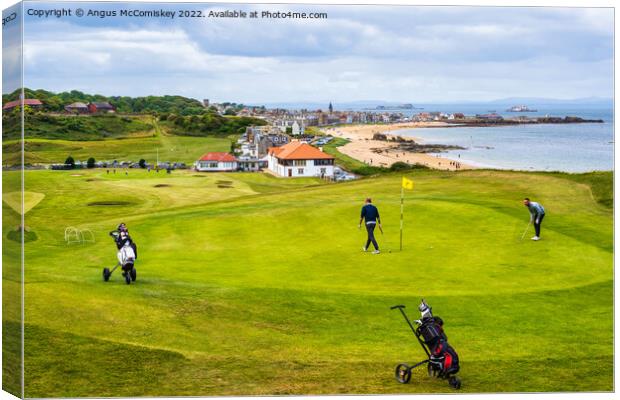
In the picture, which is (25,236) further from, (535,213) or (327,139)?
(535,213)

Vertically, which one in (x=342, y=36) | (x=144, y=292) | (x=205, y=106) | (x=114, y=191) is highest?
(x=342, y=36)

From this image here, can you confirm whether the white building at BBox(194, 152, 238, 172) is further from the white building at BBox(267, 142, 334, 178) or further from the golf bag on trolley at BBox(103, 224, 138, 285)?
the golf bag on trolley at BBox(103, 224, 138, 285)

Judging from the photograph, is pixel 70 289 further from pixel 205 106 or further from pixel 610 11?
pixel 610 11

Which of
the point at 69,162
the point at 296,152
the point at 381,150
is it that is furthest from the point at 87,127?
the point at 381,150

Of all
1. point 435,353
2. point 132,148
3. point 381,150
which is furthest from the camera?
point 381,150

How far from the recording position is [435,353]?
15008 millimetres

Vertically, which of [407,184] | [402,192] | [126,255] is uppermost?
[407,184]

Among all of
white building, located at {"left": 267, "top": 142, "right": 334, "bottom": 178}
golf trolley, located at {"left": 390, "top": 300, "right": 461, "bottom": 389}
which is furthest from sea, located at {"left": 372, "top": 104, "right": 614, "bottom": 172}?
golf trolley, located at {"left": 390, "top": 300, "right": 461, "bottom": 389}

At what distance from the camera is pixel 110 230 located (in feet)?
61.0

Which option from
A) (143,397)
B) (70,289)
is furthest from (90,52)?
(143,397)

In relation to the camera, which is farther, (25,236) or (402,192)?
(402,192)

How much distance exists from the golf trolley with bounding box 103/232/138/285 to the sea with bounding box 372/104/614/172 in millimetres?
6829

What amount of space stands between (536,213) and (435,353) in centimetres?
625

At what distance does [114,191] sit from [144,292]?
283 cm
